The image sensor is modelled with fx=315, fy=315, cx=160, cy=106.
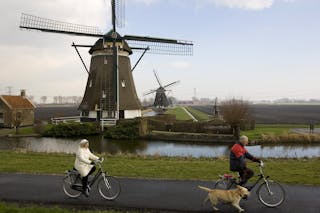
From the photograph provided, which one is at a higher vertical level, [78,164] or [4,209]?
[78,164]

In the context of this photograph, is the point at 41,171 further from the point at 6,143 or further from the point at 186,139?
the point at 186,139

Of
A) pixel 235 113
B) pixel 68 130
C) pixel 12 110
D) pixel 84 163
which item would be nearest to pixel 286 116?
pixel 235 113

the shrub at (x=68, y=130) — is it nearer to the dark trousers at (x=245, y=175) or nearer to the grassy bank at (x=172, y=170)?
the grassy bank at (x=172, y=170)

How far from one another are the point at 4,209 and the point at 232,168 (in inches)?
191

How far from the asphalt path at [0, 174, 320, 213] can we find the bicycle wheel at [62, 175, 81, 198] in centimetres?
14

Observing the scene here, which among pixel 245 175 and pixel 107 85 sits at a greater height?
pixel 107 85

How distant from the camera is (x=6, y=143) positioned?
28.0 metres

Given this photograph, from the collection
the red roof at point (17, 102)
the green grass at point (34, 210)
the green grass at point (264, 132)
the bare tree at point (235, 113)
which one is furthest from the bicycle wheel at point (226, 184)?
the red roof at point (17, 102)

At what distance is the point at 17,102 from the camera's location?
4103 cm

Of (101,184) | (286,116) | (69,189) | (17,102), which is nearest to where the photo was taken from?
(101,184)

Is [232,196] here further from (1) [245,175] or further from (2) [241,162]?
(2) [241,162]

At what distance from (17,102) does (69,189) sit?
37.2 meters

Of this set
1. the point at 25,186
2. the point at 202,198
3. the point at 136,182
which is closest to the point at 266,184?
the point at 202,198

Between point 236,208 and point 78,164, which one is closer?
point 236,208
